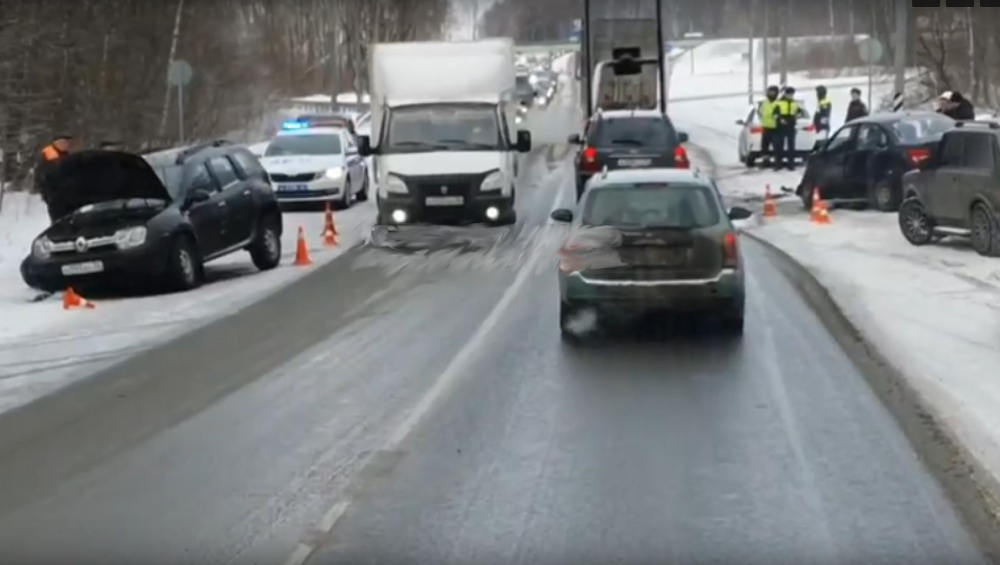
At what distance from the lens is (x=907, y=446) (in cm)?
916

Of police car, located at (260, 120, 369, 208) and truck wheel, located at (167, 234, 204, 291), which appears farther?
police car, located at (260, 120, 369, 208)

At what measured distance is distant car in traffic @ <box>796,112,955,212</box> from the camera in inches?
963

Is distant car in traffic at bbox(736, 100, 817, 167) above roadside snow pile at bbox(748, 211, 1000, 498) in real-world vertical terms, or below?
above

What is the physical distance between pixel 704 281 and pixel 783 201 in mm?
15930

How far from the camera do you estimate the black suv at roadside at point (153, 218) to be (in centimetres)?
1769

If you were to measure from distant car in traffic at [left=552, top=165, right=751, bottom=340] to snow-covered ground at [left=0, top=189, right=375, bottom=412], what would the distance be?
13.6ft

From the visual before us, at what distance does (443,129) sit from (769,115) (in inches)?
481

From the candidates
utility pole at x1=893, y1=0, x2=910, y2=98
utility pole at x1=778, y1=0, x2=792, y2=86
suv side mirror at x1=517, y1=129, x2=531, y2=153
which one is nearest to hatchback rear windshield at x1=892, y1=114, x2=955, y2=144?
suv side mirror at x1=517, y1=129, x2=531, y2=153

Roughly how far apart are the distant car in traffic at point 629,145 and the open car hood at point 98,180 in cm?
950

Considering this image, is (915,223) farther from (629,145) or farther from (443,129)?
(443,129)

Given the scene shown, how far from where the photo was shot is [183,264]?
18.2 meters

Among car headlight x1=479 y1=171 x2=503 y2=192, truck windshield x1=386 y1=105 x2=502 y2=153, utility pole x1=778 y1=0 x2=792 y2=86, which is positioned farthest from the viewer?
utility pole x1=778 y1=0 x2=792 y2=86

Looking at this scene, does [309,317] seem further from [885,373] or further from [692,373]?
[885,373]

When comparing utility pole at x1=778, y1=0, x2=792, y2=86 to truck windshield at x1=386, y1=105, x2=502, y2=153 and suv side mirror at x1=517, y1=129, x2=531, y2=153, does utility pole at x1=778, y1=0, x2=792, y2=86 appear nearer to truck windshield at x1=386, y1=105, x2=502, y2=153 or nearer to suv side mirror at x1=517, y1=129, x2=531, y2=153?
suv side mirror at x1=517, y1=129, x2=531, y2=153
